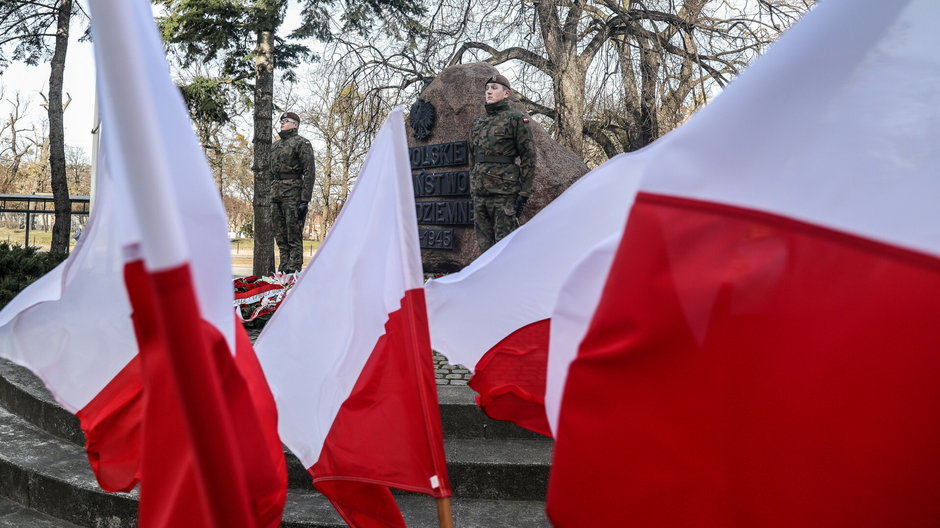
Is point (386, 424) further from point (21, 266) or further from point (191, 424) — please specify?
point (21, 266)

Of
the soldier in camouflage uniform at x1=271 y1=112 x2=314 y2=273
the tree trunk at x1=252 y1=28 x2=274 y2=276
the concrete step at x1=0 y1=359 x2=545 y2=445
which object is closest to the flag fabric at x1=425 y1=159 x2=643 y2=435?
the concrete step at x1=0 y1=359 x2=545 y2=445

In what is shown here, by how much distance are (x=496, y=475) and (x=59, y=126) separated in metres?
13.3

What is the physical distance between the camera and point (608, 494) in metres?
1.24

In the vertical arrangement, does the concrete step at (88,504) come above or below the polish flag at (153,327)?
below

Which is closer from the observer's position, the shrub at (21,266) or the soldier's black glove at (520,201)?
the shrub at (21,266)

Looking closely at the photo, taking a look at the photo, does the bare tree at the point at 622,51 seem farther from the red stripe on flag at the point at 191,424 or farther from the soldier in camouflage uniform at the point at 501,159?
the red stripe on flag at the point at 191,424

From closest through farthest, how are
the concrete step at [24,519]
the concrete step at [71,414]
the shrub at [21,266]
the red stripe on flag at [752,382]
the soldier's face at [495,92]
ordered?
1. the red stripe on flag at [752,382]
2. the concrete step at [24,519]
3. the concrete step at [71,414]
4. the shrub at [21,266]
5. the soldier's face at [495,92]

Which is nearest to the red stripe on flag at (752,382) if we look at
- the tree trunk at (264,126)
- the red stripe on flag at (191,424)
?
the red stripe on flag at (191,424)

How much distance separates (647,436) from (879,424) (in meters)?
0.33

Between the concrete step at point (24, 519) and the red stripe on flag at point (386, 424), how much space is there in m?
2.11

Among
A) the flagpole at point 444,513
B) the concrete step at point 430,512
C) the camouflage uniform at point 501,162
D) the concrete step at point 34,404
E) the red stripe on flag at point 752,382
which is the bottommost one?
the concrete step at point 430,512

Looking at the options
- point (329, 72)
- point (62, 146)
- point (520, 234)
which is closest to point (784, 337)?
point (520, 234)

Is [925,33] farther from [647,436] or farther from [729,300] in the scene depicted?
[647,436]

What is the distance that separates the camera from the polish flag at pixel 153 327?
0.83m
